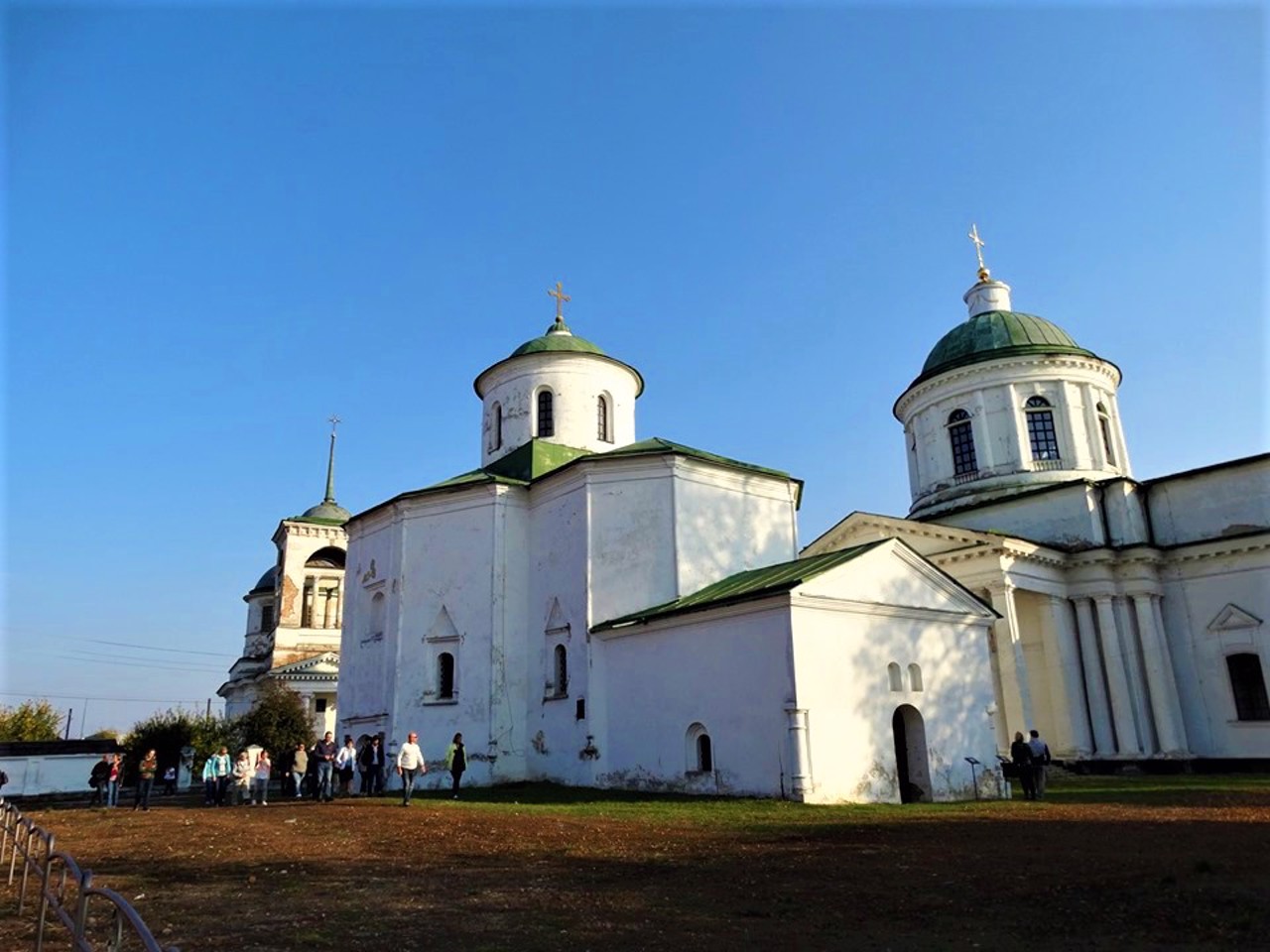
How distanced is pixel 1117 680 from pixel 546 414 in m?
20.4

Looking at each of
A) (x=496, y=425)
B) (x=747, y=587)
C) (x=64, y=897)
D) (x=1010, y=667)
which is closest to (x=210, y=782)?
(x=496, y=425)

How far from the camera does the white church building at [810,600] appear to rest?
58.9 ft

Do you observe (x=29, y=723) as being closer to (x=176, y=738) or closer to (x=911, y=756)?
(x=176, y=738)

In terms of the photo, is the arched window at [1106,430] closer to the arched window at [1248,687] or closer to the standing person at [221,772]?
the arched window at [1248,687]

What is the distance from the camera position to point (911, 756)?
61.1 feet

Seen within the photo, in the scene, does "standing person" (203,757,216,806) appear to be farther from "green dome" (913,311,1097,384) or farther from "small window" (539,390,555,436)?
"green dome" (913,311,1097,384)

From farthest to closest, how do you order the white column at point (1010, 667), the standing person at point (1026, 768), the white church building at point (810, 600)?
1. the white column at point (1010, 667)
2. the standing person at point (1026, 768)
3. the white church building at point (810, 600)

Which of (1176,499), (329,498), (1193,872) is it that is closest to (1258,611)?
(1176,499)

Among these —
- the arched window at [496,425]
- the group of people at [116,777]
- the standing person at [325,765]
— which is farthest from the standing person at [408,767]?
the arched window at [496,425]

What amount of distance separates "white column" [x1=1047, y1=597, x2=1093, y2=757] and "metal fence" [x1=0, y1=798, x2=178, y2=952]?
89.5 feet

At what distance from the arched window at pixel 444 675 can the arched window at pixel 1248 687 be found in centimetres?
2410

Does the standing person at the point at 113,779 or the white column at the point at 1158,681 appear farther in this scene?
the white column at the point at 1158,681

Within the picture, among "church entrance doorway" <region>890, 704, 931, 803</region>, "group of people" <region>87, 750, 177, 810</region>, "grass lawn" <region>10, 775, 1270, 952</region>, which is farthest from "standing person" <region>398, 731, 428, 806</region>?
"church entrance doorway" <region>890, 704, 931, 803</region>

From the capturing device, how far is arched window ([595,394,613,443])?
95.2 feet
